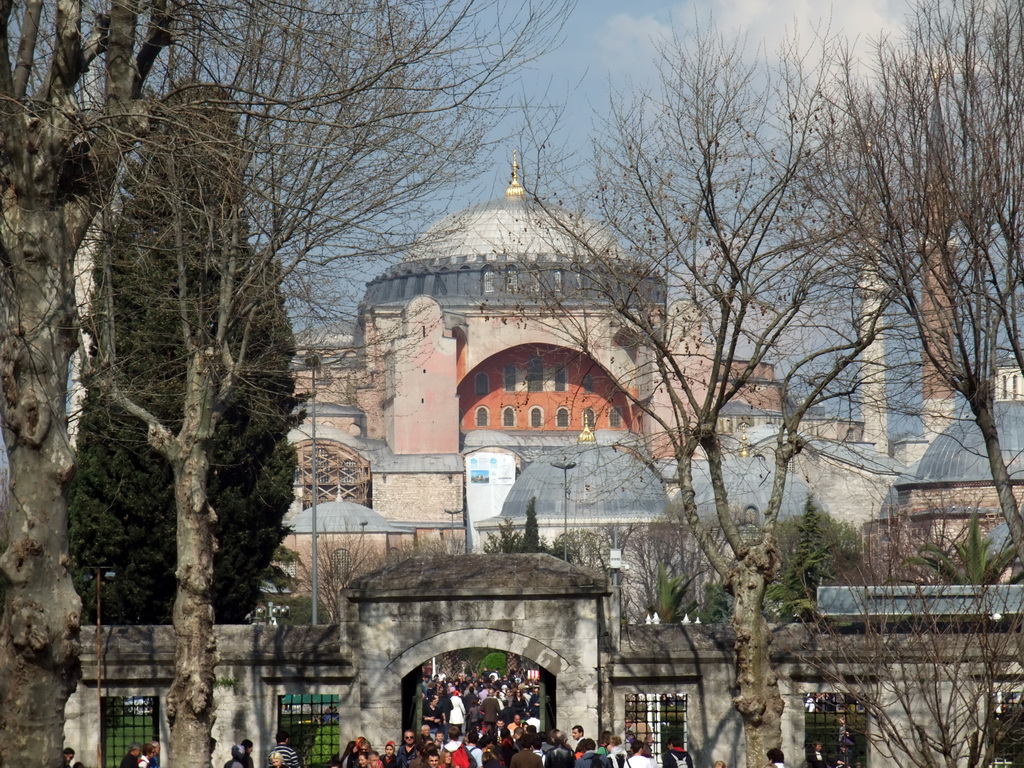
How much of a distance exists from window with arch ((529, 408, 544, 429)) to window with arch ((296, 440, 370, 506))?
11651 millimetres

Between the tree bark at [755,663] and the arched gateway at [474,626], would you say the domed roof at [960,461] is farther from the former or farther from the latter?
the tree bark at [755,663]

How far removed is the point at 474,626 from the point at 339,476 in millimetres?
69950

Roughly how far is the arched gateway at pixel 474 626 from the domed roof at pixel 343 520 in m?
57.1

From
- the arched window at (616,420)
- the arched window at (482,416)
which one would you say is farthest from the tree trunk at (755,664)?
the arched window at (482,416)

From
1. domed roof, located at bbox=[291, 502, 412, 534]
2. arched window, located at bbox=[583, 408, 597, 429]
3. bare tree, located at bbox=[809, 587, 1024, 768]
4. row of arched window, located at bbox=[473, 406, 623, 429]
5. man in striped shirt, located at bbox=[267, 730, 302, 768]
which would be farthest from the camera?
row of arched window, located at bbox=[473, 406, 623, 429]

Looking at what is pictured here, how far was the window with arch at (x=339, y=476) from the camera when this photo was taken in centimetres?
8069

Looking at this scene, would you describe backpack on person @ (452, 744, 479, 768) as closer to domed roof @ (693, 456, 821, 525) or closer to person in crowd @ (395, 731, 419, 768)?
person in crowd @ (395, 731, 419, 768)

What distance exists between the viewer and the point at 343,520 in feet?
243

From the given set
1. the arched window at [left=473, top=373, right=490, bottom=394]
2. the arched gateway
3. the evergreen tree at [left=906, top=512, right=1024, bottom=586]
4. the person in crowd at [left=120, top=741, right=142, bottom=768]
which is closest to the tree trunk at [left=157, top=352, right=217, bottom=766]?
the person in crowd at [left=120, top=741, right=142, bottom=768]

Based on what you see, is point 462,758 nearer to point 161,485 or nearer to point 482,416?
point 161,485

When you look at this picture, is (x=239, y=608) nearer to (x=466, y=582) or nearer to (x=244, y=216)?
(x=466, y=582)

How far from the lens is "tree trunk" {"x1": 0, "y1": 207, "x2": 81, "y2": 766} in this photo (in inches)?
303

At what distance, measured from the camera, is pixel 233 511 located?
1892cm

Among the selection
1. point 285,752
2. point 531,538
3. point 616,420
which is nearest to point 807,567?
point 531,538
